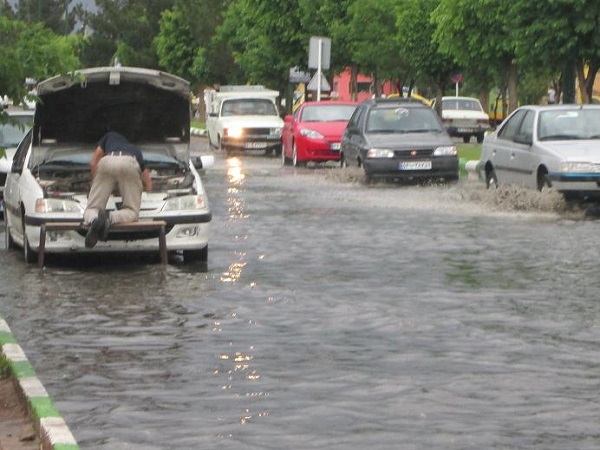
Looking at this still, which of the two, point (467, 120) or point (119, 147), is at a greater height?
point (119, 147)

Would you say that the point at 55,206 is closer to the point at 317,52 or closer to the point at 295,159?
the point at 295,159

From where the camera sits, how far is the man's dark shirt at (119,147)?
52.1 ft

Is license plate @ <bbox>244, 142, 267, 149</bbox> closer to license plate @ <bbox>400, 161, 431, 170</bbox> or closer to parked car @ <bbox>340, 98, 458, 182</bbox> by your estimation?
parked car @ <bbox>340, 98, 458, 182</bbox>

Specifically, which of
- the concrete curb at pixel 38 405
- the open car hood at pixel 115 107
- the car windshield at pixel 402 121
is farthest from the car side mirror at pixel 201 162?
the car windshield at pixel 402 121

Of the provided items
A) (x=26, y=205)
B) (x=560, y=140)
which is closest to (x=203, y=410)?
(x=26, y=205)

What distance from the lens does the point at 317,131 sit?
37594mm

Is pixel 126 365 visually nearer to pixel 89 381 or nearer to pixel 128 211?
pixel 89 381

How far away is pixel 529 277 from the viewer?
48.9 ft

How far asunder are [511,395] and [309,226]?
39.0 ft

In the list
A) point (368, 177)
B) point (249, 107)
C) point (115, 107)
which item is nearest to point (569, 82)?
point (368, 177)

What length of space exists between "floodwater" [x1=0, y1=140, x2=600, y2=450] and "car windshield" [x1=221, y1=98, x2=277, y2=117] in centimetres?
2849

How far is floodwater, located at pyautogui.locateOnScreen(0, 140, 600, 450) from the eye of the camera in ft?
26.8

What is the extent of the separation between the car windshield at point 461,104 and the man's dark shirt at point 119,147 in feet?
154

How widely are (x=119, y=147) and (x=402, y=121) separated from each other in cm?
1565
